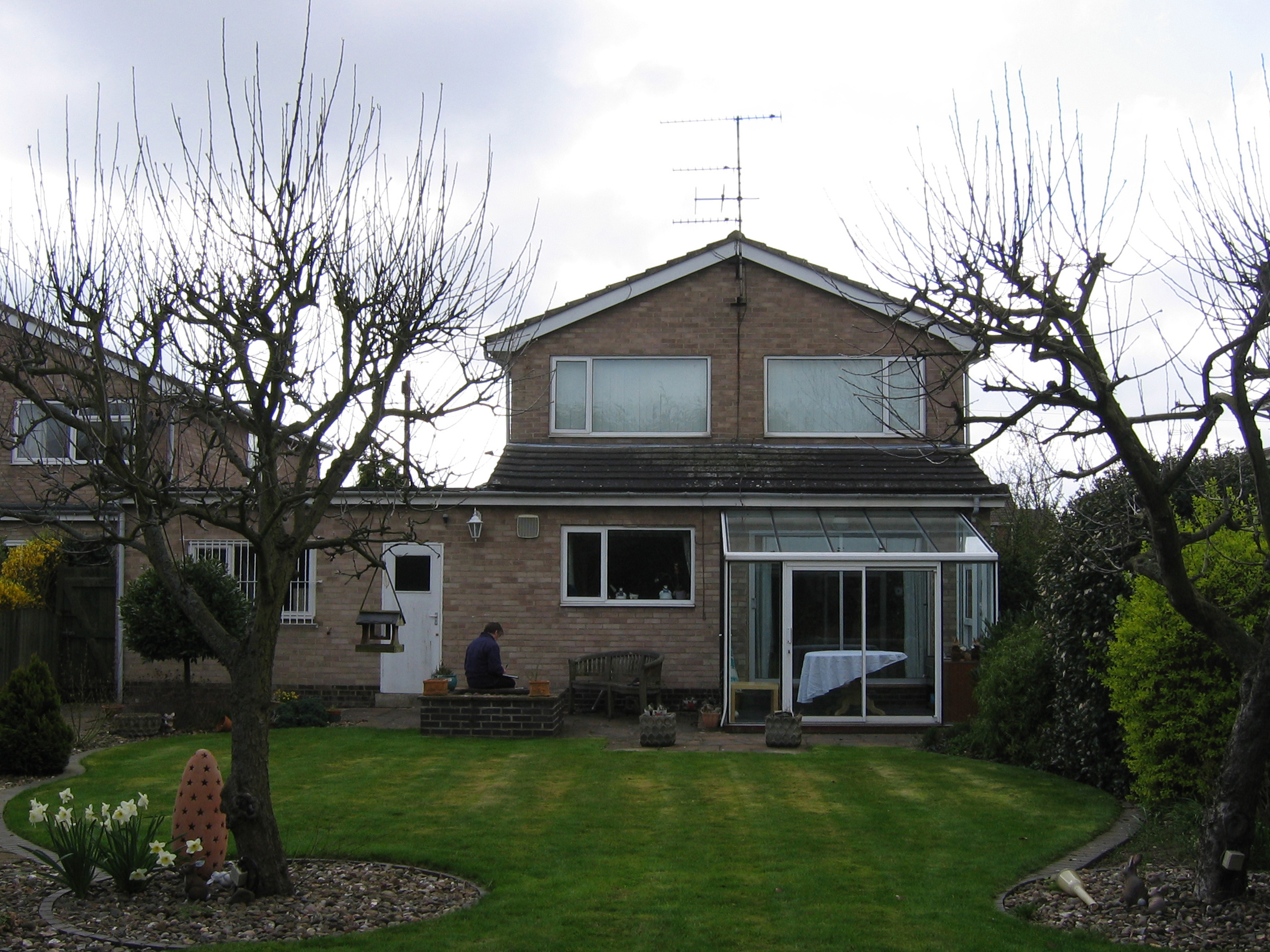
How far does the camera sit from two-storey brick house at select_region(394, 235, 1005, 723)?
15.2 metres

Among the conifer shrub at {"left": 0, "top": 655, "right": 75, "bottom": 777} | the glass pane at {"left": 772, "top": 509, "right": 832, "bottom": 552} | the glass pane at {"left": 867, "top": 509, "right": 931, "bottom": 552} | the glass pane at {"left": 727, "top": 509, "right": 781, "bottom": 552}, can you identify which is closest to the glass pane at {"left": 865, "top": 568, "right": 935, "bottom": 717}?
the glass pane at {"left": 867, "top": 509, "right": 931, "bottom": 552}

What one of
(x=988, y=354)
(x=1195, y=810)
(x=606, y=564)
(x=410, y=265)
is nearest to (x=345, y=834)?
(x=410, y=265)

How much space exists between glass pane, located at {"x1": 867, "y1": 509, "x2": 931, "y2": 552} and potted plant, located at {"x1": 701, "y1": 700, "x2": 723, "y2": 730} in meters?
3.18

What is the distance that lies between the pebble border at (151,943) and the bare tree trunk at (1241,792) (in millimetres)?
4347

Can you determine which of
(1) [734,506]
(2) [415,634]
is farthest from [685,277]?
(2) [415,634]

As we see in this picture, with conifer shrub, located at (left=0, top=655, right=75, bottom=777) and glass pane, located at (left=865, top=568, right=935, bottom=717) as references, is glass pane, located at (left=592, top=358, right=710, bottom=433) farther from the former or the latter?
conifer shrub, located at (left=0, top=655, right=75, bottom=777)

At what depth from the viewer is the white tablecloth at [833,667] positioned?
49.6 feet

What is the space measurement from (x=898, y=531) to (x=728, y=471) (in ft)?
8.88

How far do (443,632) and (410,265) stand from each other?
1004 cm

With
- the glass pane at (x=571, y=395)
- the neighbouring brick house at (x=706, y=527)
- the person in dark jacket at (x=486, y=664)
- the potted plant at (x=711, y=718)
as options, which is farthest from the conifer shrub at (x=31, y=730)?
the glass pane at (x=571, y=395)

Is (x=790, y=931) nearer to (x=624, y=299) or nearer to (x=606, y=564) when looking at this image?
(x=606, y=564)

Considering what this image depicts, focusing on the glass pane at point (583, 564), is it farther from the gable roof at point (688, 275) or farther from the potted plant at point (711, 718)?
the gable roof at point (688, 275)

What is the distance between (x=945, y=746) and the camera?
13.1 meters

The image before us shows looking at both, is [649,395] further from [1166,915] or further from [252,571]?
[1166,915]
